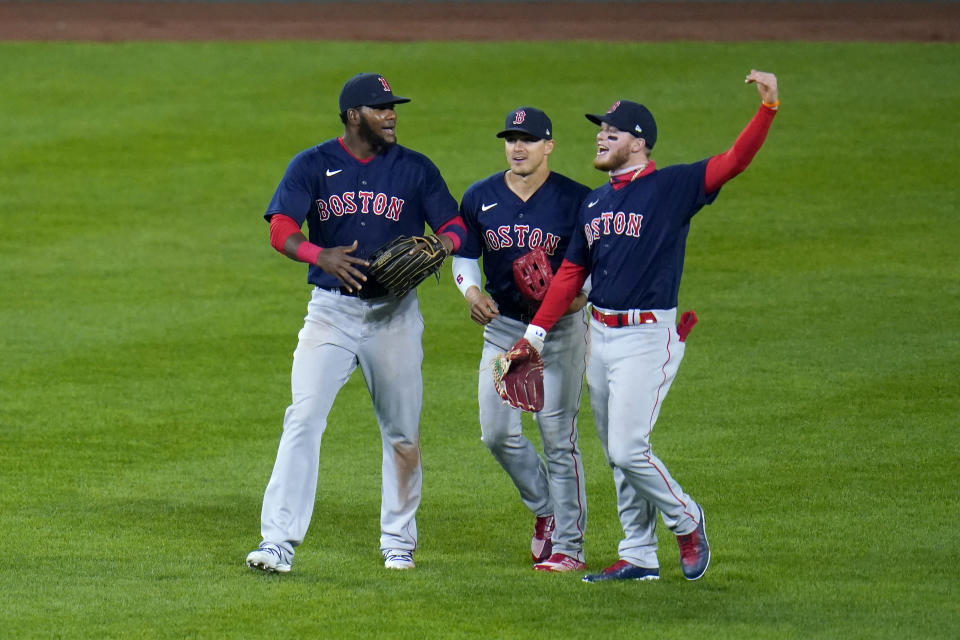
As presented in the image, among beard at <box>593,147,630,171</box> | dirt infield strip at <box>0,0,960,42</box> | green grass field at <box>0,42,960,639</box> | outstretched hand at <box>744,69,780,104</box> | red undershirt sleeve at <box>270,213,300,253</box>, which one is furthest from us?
dirt infield strip at <box>0,0,960,42</box>

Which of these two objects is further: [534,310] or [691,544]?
[534,310]

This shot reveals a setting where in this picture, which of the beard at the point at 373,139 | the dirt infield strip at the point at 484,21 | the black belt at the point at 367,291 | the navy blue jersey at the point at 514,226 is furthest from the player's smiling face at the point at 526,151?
the dirt infield strip at the point at 484,21

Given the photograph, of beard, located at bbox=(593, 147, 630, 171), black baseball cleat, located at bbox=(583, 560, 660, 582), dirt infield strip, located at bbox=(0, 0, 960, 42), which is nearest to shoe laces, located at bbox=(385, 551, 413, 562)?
black baseball cleat, located at bbox=(583, 560, 660, 582)

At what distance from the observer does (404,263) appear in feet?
20.3

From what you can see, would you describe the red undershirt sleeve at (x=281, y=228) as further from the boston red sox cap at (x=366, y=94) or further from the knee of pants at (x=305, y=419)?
the knee of pants at (x=305, y=419)

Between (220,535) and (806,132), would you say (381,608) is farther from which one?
(806,132)

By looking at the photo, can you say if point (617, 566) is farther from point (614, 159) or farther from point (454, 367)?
point (454, 367)

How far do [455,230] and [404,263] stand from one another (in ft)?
1.32

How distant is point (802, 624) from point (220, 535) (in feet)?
9.52

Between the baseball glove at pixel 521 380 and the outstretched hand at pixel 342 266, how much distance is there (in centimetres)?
71

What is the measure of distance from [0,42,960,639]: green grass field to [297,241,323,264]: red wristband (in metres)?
1.35

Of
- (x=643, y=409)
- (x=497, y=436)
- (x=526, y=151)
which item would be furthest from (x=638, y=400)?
(x=526, y=151)

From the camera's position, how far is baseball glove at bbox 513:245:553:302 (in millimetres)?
6359

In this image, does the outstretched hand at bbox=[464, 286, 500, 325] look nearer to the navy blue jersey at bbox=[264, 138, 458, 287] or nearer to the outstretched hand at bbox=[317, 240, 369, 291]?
the navy blue jersey at bbox=[264, 138, 458, 287]
